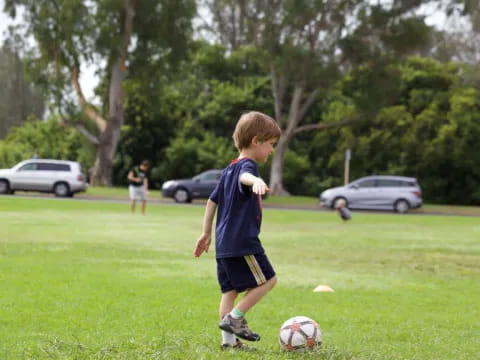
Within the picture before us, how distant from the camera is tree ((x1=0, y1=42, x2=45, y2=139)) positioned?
74.9m

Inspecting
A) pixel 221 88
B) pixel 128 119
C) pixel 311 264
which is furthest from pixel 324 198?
pixel 311 264

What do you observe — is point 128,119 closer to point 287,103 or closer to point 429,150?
point 287,103

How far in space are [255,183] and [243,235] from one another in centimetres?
54

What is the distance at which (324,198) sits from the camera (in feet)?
109

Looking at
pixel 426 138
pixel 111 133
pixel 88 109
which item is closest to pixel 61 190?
pixel 111 133

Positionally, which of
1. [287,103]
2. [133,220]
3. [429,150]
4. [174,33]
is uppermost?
[174,33]

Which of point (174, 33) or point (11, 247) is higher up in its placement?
point (174, 33)

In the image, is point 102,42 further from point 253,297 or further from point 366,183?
point 253,297

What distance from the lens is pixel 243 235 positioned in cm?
508

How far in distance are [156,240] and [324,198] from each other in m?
19.3

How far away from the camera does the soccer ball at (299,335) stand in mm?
5191

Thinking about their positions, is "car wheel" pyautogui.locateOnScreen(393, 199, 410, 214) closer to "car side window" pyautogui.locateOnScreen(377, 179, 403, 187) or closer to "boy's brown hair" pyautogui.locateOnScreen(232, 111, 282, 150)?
"car side window" pyautogui.locateOnScreen(377, 179, 403, 187)

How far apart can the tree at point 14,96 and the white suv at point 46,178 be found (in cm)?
4153

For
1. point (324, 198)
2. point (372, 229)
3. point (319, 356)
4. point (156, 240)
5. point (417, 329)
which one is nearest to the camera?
point (319, 356)
